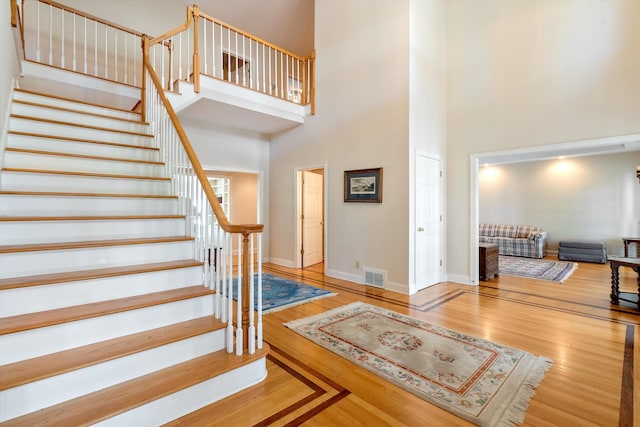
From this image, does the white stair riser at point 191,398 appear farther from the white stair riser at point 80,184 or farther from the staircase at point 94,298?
the white stair riser at point 80,184

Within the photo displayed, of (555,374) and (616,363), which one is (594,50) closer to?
(616,363)

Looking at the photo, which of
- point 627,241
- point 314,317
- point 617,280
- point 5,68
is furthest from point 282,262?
point 627,241

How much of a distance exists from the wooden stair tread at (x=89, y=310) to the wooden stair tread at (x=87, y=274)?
17 centimetres

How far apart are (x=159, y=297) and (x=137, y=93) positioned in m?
4.58

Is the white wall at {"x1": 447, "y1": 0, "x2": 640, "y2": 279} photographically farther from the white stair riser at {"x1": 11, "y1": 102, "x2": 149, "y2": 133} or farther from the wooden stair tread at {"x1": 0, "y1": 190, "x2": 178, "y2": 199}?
the white stair riser at {"x1": 11, "y1": 102, "x2": 149, "y2": 133}

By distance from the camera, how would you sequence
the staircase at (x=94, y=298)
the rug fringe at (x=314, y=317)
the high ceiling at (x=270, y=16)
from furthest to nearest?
the high ceiling at (x=270, y=16) < the rug fringe at (x=314, y=317) < the staircase at (x=94, y=298)

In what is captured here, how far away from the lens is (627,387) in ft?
6.64

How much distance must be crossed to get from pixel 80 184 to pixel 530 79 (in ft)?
18.8

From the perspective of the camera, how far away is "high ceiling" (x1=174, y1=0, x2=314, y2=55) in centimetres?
647

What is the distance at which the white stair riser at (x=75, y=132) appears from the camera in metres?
2.99

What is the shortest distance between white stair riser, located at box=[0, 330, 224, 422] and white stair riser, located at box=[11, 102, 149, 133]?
Answer: 3036mm

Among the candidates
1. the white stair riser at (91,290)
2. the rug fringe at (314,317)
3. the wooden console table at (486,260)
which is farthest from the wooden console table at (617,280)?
the white stair riser at (91,290)

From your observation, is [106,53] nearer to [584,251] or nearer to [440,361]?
[440,361]

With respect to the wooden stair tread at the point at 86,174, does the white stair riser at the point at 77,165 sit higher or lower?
higher
